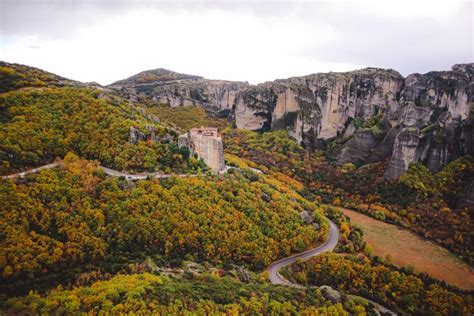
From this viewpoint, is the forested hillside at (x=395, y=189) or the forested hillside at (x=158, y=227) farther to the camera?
the forested hillside at (x=395, y=189)

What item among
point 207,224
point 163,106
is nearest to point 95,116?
point 207,224

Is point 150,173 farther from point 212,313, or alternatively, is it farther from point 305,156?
point 305,156

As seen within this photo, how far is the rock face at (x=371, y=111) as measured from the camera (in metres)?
71.0

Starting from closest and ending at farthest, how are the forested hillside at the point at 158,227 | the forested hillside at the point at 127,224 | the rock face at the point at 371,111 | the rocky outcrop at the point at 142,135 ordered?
the forested hillside at the point at 158,227 < the forested hillside at the point at 127,224 < the rocky outcrop at the point at 142,135 < the rock face at the point at 371,111

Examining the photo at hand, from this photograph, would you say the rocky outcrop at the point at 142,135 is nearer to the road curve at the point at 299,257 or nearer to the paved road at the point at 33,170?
the paved road at the point at 33,170

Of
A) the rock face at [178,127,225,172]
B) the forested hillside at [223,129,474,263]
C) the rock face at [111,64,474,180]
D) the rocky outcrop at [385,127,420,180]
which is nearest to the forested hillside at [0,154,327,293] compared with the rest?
the rock face at [178,127,225,172]

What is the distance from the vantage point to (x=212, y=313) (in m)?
30.4

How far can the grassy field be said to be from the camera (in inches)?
1923

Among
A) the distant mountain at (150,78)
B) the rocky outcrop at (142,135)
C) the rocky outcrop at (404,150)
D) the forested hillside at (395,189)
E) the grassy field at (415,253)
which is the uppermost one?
the distant mountain at (150,78)

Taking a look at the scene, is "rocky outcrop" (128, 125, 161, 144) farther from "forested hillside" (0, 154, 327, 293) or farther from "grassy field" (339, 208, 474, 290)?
"grassy field" (339, 208, 474, 290)

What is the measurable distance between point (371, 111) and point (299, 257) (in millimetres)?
69037

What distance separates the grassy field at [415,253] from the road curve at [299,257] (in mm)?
6176

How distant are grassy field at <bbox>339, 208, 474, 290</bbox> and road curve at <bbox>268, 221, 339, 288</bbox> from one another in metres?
6.18

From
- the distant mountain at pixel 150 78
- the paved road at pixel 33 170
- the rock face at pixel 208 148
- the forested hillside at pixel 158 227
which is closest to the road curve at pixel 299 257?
the forested hillside at pixel 158 227
